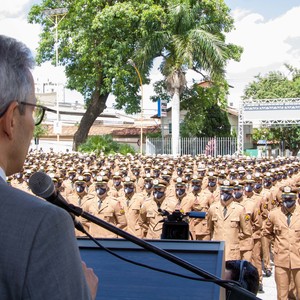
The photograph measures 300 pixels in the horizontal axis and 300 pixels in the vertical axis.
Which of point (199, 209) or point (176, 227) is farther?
point (199, 209)

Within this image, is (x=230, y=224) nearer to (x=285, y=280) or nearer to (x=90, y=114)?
(x=285, y=280)

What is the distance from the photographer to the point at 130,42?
30.9 m

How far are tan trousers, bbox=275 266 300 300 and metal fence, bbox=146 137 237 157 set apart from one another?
23.5 m

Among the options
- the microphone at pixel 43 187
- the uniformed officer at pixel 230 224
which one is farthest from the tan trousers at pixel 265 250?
the microphone at pixel 43 187

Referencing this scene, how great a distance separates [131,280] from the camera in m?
1.93

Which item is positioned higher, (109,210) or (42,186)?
(42,186)

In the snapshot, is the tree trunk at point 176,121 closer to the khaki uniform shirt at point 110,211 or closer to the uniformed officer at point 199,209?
the uniformed officer at point 199,209

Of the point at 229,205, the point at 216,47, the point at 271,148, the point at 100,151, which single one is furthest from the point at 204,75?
the point at 229,205

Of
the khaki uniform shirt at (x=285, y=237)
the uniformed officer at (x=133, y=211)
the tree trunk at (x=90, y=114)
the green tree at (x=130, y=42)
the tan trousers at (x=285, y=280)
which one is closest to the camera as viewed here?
the tan trousers at (x=285, y=280)

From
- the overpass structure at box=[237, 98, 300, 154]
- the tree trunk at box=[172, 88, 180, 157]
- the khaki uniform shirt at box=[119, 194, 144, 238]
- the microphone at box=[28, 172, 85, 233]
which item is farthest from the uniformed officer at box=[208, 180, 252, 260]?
the overpass structure at box=[237, 98, 300, 154]

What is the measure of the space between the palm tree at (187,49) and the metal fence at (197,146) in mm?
1451

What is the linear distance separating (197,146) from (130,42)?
7.57 meters

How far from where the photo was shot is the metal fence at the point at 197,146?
31.8 metres

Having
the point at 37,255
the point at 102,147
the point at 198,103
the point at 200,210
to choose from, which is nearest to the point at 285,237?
the point at 200,210
